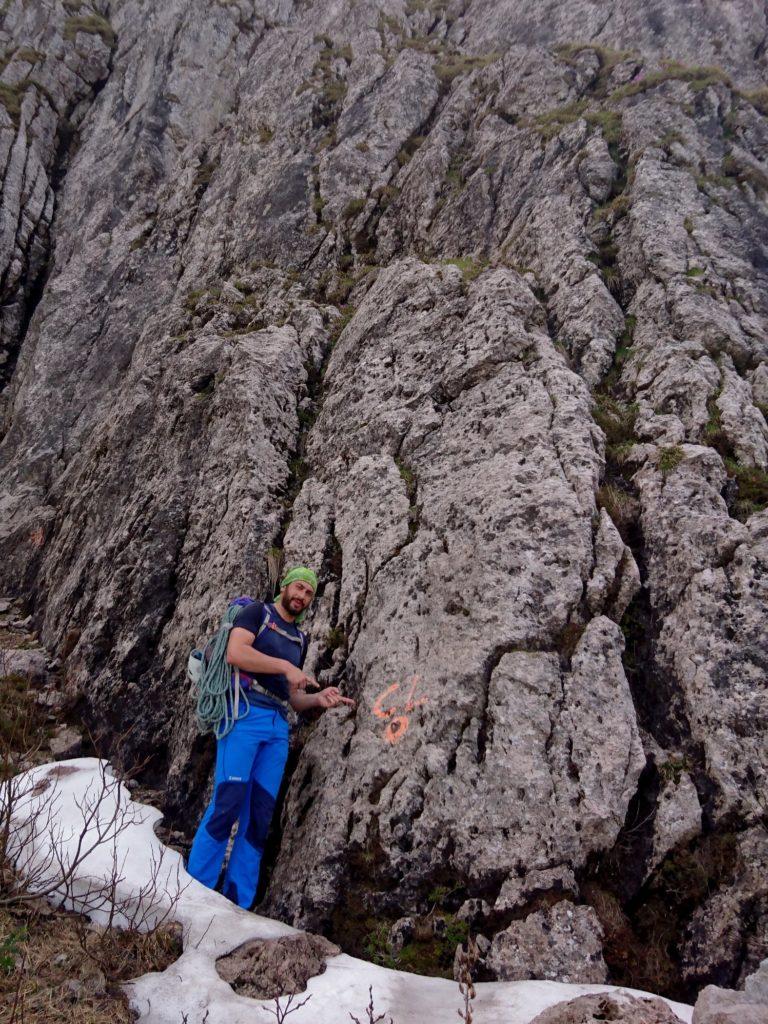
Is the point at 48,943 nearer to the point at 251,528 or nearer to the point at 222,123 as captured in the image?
the point at 251,528

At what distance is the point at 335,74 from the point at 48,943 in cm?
3549

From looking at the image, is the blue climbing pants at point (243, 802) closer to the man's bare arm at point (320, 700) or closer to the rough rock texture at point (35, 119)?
the man's bare arm at point (320, 700)

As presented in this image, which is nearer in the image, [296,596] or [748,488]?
[296,596]

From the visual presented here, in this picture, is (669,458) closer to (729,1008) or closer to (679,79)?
(729,1008)

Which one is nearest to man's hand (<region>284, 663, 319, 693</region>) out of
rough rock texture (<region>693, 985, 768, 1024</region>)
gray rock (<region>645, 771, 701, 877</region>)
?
gray rock (<region>645, 771, 701, 877</region>)

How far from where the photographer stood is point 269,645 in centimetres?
733

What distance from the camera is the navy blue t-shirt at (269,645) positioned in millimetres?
7141

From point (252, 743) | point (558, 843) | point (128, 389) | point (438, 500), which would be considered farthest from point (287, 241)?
point (558, 843)

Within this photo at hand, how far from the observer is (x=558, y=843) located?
5.53m

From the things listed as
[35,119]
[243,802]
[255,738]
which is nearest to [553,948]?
[243,802]

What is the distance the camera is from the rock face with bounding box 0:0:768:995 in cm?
584

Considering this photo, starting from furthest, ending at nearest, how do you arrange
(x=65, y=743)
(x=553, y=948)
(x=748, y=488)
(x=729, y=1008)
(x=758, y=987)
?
1. (x=65, y=743)
2. (x=748, y=488)
3. (x=553, y=948)
4. (x=758, y=987)
5. (x=729, y=1008)

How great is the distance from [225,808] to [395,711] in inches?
87.9

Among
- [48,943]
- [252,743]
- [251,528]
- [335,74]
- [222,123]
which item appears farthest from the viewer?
[222,123]
